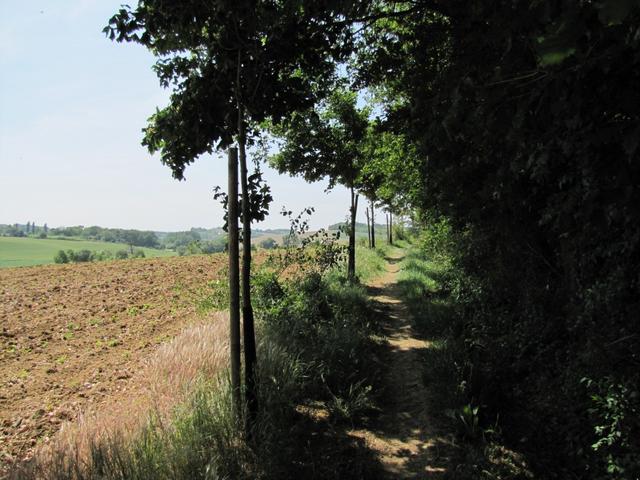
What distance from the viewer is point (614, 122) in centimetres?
213

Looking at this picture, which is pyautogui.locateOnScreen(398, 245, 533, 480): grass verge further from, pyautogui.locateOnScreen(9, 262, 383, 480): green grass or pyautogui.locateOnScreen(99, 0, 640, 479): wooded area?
pyautogui.locateOnScreen(9, 262, 383, 480): green grass

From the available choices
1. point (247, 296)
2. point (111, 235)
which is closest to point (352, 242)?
point (247, 296)

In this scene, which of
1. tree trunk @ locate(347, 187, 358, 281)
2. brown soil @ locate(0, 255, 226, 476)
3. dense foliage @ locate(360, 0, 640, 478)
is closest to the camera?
dense foliage @ locate(360, 0, 640, 478)

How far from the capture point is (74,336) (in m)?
9.66

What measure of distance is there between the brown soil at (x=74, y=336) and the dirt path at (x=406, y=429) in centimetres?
347

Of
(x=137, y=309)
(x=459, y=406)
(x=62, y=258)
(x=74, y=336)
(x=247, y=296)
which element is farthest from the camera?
(x=62, y=258)

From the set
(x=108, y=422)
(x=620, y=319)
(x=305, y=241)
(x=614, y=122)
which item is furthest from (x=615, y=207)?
(x=305, y=241)

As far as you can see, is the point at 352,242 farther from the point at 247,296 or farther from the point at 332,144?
the point at 247,296

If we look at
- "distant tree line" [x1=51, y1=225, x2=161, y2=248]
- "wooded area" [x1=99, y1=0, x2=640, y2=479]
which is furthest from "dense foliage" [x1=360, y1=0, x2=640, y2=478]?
"distant tree line" [x1=51, y1=225, x2=161, y2=248]

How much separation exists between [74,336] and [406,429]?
8741 millimetres

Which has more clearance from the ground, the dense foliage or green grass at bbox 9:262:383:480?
the dense foliage

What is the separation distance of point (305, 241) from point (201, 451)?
20.4 feet

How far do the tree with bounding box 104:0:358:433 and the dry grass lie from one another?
31.2 inches

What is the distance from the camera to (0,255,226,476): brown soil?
221 inches
